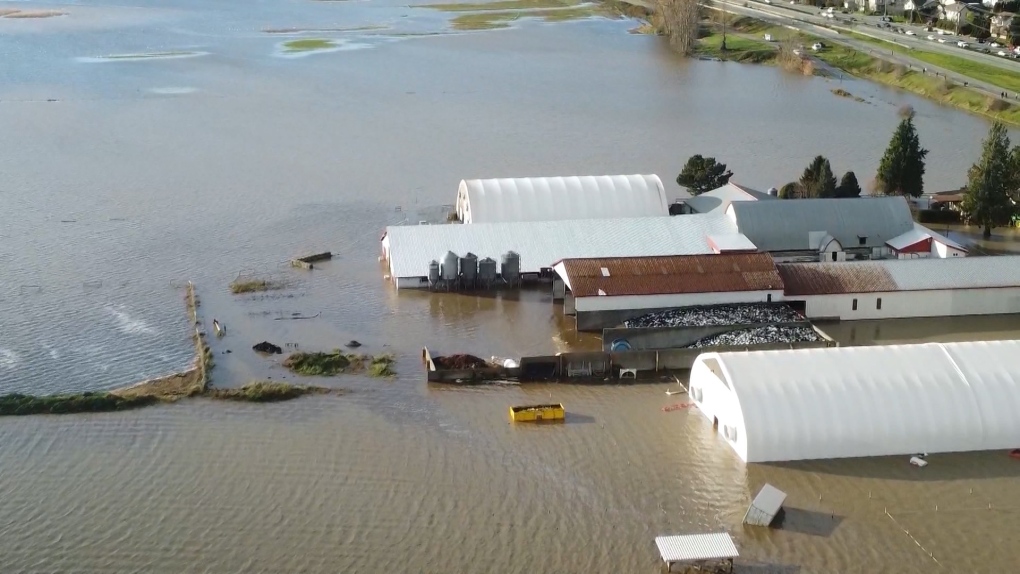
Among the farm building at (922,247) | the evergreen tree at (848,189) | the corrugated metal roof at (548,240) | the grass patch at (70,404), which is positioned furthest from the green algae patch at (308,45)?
the grass patch at (70,404)

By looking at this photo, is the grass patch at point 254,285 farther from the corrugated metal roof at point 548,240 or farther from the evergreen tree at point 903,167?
the evergreen tree at point 903,167

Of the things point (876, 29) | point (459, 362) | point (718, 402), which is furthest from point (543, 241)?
point (876, 29)

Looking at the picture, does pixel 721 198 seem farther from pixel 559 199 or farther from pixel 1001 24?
pixel 1001 24

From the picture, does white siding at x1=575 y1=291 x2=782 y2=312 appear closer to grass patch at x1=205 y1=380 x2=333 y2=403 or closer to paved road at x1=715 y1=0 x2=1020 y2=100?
grass patch at x1=205 y1=380 x2=333 y2=403

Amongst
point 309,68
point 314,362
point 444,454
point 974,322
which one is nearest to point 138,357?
point 314,362

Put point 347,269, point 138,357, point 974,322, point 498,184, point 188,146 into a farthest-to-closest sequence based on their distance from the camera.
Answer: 1. point 188,146
2. point 498,184
3. point 347,269
4. point 974,322
5. point 138,357

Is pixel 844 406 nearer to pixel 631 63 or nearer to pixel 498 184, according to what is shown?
Answer: pixel 498 184
